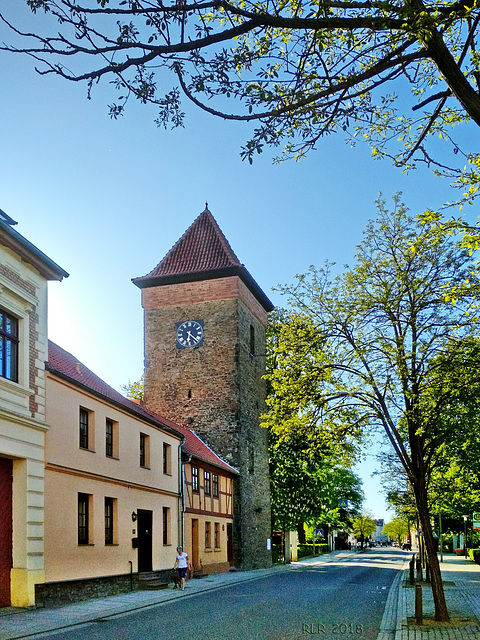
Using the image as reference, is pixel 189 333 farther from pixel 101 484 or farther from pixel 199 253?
pixel 101 484

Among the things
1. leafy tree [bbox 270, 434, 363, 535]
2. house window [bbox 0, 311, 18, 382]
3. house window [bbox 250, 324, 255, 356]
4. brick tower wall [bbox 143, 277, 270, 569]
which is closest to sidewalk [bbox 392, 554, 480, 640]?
house window [bbox 0, 311, 18, 382]

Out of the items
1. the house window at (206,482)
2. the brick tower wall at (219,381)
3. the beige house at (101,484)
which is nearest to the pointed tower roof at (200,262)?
the brick tower wall at (219,381)

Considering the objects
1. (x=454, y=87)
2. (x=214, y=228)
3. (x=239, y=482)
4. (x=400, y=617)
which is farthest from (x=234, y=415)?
(x=454, y=87)

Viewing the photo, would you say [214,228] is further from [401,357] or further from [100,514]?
[401,357]

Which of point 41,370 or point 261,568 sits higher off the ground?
point 41,370

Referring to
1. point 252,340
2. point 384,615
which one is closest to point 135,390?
point 252,340

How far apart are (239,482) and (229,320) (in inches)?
342

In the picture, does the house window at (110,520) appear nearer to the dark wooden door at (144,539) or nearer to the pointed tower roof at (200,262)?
the dark wooden door at (144,539)

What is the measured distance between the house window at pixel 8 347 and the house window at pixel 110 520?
7.34m

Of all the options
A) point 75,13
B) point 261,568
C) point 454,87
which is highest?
point 75,13

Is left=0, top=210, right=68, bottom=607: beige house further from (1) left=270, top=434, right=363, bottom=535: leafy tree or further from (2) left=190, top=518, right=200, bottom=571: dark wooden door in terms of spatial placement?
(1) left=270, top=434, right=363, bottom=535: leafy tree

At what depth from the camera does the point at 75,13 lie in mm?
6004

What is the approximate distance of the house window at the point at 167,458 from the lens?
30487 millimetres

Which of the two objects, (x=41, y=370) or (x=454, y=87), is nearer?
(x=454, y=87)
